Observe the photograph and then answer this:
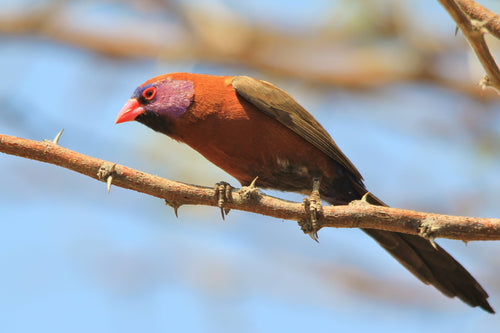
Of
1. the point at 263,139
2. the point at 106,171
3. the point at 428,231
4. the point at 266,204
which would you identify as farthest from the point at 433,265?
the point at 106,171

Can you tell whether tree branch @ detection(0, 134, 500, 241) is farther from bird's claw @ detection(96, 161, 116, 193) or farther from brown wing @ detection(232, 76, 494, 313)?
brown wing @ detection(232, 76, 494, 313)

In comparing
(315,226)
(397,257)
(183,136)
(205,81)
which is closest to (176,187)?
(315,226)

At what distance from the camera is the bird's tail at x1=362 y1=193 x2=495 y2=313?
4.57 m

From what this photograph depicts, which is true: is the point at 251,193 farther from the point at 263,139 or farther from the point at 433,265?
the point at 433,265

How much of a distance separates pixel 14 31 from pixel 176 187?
19.5 ft

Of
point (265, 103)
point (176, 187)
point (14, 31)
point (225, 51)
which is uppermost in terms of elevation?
point (225, 51)

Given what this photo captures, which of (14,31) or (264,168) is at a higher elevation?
(14,31)

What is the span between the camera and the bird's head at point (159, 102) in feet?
16.7

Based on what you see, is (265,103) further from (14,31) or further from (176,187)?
(14,31)

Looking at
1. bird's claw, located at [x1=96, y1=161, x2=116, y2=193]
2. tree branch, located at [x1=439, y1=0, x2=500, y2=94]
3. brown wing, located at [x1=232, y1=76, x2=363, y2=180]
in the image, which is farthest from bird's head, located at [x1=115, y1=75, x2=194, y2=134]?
tree branch, located at [x1=439, y1=0, x2=500, y2=94]

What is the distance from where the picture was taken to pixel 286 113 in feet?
17.0

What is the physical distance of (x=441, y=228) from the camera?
358 centimetres

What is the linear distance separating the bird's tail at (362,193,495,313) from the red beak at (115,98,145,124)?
200 centimetres

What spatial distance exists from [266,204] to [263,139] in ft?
3.95
